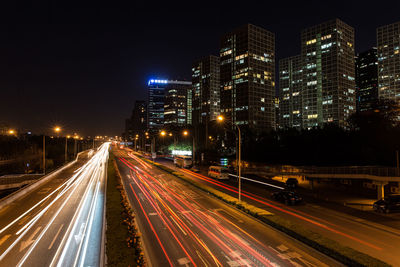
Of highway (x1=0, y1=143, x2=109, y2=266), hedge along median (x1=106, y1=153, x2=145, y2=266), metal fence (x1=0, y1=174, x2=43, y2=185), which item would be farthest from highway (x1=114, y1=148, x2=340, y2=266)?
metal fence (x1=0, y1=174, x2=43, y2=185)

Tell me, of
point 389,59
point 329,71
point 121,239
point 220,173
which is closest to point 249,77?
point 329,71

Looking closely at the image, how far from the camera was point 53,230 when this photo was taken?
59.2ft

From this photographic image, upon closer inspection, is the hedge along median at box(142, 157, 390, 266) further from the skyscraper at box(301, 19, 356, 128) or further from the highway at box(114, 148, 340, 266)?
the skyscraper at box(301, 19, 356, 128)

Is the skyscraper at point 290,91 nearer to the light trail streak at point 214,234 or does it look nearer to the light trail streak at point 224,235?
the light trail streak at point 214,234

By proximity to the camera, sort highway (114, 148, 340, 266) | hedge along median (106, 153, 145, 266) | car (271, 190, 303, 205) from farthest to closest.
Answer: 1. car (271, 190, 303, 205)
2. highway (114, 148, 340, 266)
3. hedge along median (106, 153, 145, 266)

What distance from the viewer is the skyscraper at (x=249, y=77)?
141500 millimetres

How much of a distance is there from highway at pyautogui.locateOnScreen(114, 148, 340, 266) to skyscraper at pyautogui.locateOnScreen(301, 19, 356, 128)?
5571 inches

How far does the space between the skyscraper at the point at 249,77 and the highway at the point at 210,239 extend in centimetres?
11915

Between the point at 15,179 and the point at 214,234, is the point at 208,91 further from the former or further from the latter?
the point at 214,234

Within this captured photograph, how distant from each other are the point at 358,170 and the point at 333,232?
18.2 meters

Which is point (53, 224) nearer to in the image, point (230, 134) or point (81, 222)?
point (81, 222)

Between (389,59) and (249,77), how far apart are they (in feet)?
283

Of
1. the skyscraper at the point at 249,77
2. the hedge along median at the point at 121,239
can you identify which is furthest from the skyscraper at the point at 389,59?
the hedge along median at the point at 121,239

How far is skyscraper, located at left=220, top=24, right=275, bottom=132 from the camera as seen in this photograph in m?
142
